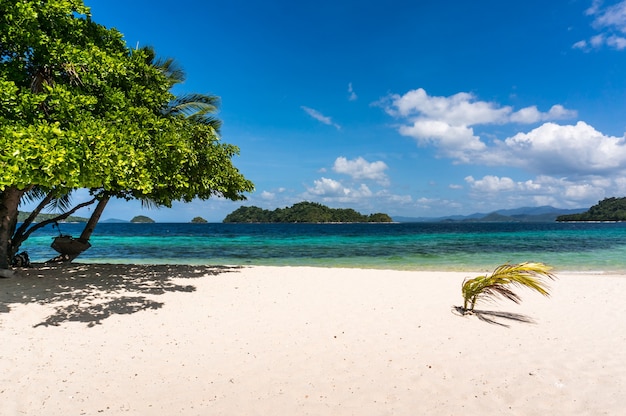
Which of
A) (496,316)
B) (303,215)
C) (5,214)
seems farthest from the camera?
(303,215)

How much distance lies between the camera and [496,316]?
7.84 meters

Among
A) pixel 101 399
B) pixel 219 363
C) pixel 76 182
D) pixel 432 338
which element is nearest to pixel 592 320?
pixel 432 338

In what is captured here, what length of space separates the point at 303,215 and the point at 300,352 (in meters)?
166

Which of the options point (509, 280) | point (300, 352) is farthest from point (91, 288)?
point (509, 280)

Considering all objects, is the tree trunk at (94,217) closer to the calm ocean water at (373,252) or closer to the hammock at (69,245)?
the hammock at (69,245)

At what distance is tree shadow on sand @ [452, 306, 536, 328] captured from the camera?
7.47 m

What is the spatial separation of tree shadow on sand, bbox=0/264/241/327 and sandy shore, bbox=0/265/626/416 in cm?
7

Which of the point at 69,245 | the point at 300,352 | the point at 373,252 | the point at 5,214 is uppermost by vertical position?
the point at 5,214

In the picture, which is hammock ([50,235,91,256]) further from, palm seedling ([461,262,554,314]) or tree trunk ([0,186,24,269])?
palm seedling ([461,262,554,314])

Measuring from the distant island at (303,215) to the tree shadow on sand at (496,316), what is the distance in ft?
528

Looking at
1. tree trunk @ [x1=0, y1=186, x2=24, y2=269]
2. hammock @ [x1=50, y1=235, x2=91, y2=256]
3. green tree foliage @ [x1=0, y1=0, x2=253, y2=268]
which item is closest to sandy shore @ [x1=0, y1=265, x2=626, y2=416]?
tree trunk @ [x1=0, y1=186, x2=24, y2=269]

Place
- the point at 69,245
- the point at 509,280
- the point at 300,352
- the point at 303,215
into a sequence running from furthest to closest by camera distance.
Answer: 1. the point at 303,215
2. the point at 69,245
3. the point at 509,280
4. the point at 300,352

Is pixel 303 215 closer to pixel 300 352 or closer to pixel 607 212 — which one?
pixel 607 212

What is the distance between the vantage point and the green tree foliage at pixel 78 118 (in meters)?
6.71
